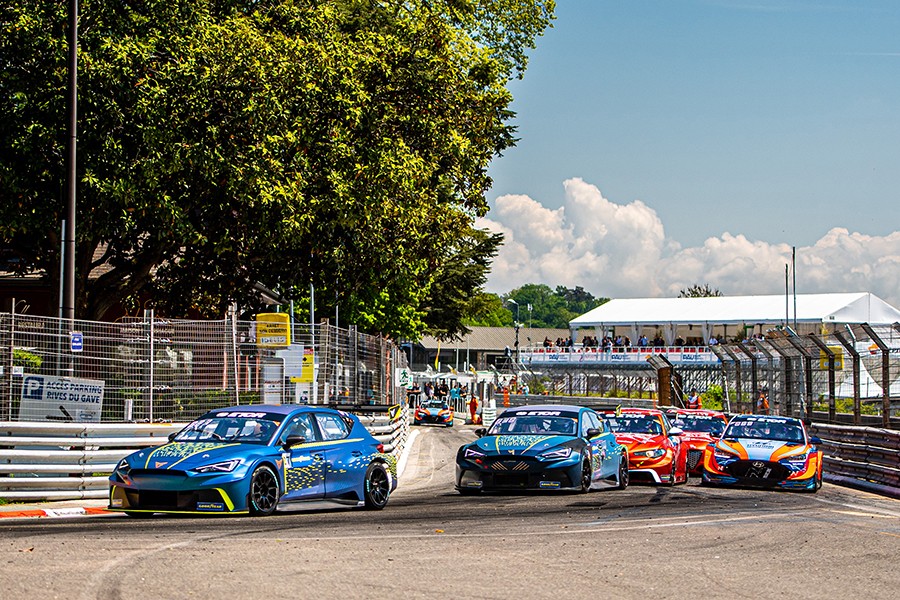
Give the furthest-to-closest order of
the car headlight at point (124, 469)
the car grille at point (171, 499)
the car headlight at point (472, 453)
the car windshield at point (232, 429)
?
the car headlight at point (472, 453) < the car windshield at point (232, 429) < the car headlight at point (124, 469) < the car grille at point (171, 499)

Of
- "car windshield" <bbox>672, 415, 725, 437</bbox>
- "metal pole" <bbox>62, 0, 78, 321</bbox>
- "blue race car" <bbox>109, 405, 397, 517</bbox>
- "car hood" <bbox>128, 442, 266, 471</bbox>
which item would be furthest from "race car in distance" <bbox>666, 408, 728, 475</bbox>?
"car hood" <bbox>128, 442, 266, 471</bbox>

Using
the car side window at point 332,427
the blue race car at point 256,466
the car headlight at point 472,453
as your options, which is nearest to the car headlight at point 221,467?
the blue race car at point 256,466

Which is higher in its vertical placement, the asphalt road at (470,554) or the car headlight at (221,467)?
the car headlight at (221,467)

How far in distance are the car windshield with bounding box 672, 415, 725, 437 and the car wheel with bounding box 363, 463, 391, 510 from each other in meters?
11.3

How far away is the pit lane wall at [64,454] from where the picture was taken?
50.5 feet

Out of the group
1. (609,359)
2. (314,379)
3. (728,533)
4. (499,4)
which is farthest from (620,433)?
(609,359)

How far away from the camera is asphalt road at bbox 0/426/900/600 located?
8.66 metres

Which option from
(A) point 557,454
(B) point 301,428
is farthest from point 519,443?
(B) point 301,428

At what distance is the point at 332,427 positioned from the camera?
15.7 meters

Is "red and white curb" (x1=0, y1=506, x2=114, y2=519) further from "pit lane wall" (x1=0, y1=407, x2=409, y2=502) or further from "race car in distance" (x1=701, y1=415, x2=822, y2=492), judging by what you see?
"race car in distance" (x1=701, y1=415, x2=822, y2=492)

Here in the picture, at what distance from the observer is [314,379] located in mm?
21422

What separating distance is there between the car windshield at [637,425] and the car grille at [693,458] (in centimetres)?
292

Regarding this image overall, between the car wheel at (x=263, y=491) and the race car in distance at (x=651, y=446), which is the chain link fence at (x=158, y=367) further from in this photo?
the race car in distance at (x=651, y=446)

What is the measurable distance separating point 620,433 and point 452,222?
15.4 meters
